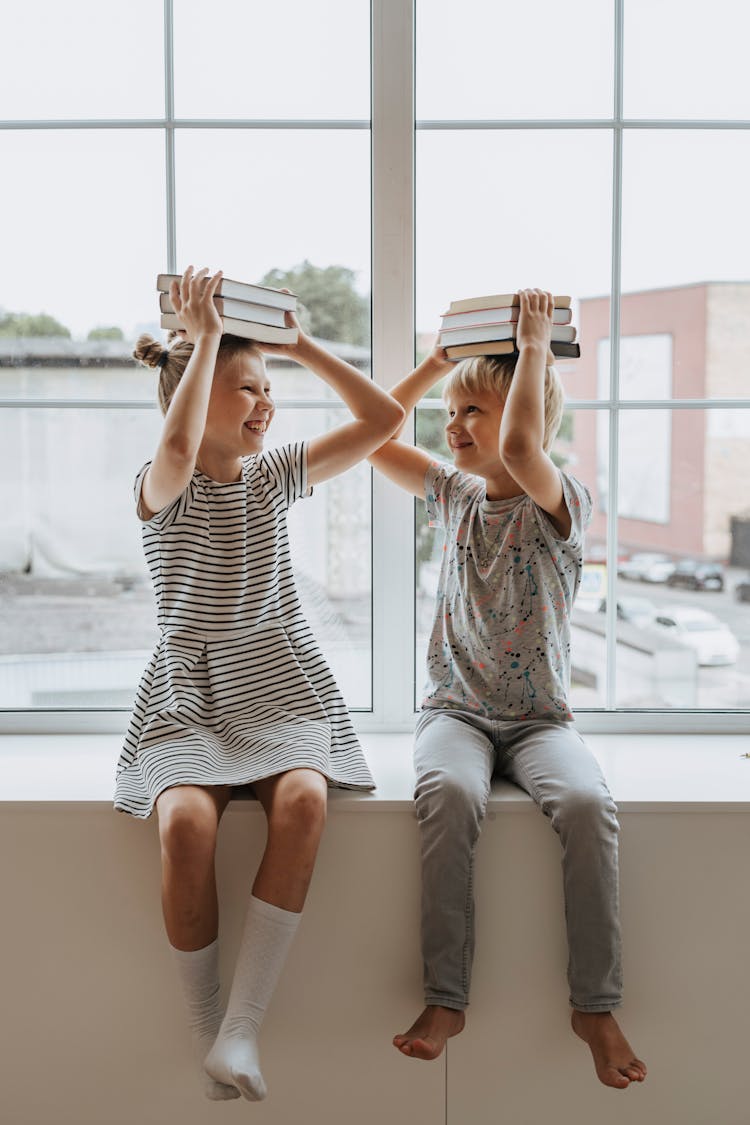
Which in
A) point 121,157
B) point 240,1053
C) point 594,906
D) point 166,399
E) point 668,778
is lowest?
point 240,1053

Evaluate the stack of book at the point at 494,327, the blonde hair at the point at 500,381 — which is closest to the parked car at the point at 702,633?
the blonde hair at the point at 500,381

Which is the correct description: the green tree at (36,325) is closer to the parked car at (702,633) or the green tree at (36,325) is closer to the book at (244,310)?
the book at (244,310)

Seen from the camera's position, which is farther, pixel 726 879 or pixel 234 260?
pixel 234 260

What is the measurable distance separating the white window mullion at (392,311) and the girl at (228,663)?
226mm

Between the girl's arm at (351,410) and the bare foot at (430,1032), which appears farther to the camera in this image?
the girl's arm at (351,410)

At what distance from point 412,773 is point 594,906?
372mm

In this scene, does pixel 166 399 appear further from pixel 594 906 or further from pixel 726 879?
pixel 726 879

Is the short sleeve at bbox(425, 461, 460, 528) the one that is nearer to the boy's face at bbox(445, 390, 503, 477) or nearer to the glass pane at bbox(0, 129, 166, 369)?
the boy's face at bbox(445, 390, 503, 477)

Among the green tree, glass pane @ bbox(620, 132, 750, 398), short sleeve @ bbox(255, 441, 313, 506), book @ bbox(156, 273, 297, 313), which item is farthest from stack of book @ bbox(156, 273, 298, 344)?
glass pane @ bbox(620, 132, 750, 398)

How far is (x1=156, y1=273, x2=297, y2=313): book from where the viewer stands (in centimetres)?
155

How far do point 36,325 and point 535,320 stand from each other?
3.23ft

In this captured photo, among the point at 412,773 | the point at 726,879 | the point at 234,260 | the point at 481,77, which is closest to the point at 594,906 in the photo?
the point at 726,879

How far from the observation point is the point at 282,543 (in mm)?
1716

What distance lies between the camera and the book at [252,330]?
157cm
